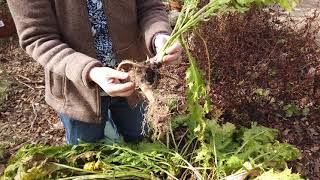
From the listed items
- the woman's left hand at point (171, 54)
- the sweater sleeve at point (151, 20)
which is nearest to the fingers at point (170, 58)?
the woman's left hand at point (171, 54)

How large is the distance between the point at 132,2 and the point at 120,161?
2.90 feet

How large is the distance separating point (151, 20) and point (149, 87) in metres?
0.36

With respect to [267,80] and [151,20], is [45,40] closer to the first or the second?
[151,20]

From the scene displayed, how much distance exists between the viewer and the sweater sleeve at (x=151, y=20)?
2.18m

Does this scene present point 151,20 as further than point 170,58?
Yes

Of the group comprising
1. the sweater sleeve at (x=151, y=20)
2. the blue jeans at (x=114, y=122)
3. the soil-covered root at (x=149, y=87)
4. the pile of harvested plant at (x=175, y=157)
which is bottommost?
the pile of harvested plant at (x=175, y=157)

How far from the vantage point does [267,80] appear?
3.20m

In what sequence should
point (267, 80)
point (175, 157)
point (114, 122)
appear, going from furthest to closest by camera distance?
point (267, 80) → point (114, 122) → point (175, 157)

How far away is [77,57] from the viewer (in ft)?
6.26

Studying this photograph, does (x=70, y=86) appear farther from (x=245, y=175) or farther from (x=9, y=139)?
(x=9, y=139)

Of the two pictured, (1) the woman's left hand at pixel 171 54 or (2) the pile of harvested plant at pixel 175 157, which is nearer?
(1) the woman's left hand at pixel 171 54

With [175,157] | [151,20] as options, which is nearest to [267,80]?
[175,157]

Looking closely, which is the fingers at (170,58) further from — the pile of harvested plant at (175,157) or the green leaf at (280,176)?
the green leaf at (280,176)

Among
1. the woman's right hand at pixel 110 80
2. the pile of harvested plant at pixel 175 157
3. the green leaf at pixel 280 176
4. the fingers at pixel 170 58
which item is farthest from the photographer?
the pile of harvested plant at pixel 175 157
